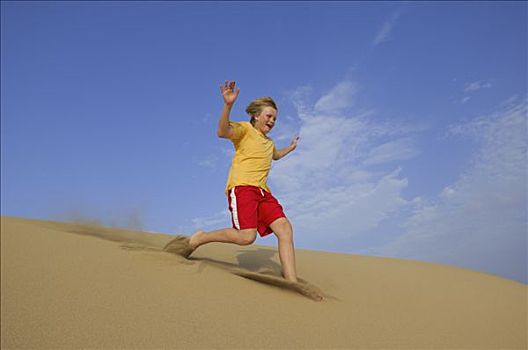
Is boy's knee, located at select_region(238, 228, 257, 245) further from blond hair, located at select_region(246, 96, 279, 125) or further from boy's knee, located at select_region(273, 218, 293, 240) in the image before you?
blond hair, located at select_region(246, 96, 279, 125)

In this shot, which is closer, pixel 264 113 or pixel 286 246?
pixel 286 246

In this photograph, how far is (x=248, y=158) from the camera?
11.2ft

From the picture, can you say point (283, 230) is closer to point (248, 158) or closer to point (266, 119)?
point (248, 158)

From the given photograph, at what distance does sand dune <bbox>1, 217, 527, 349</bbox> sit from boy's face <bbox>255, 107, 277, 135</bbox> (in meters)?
1.22

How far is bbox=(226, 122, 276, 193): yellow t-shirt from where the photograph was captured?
335cm

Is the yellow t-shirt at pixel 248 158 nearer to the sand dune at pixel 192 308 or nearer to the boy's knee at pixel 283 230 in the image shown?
the boy's knee at pixel 283 230

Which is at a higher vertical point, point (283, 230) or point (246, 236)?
point (283, 230)

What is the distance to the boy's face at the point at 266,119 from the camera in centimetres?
357

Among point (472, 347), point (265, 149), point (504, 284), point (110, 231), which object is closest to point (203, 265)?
point (265, 149)

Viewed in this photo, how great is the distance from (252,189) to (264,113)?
27.5 inches

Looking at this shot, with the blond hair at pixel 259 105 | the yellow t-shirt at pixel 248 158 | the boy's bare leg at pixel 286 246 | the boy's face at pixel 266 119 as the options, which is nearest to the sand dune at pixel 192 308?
the boy's bare leg at pixel 286 246

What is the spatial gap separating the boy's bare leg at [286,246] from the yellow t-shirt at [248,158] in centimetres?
33

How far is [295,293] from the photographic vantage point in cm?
262

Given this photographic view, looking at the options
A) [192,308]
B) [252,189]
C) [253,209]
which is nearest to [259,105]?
[252,189]
